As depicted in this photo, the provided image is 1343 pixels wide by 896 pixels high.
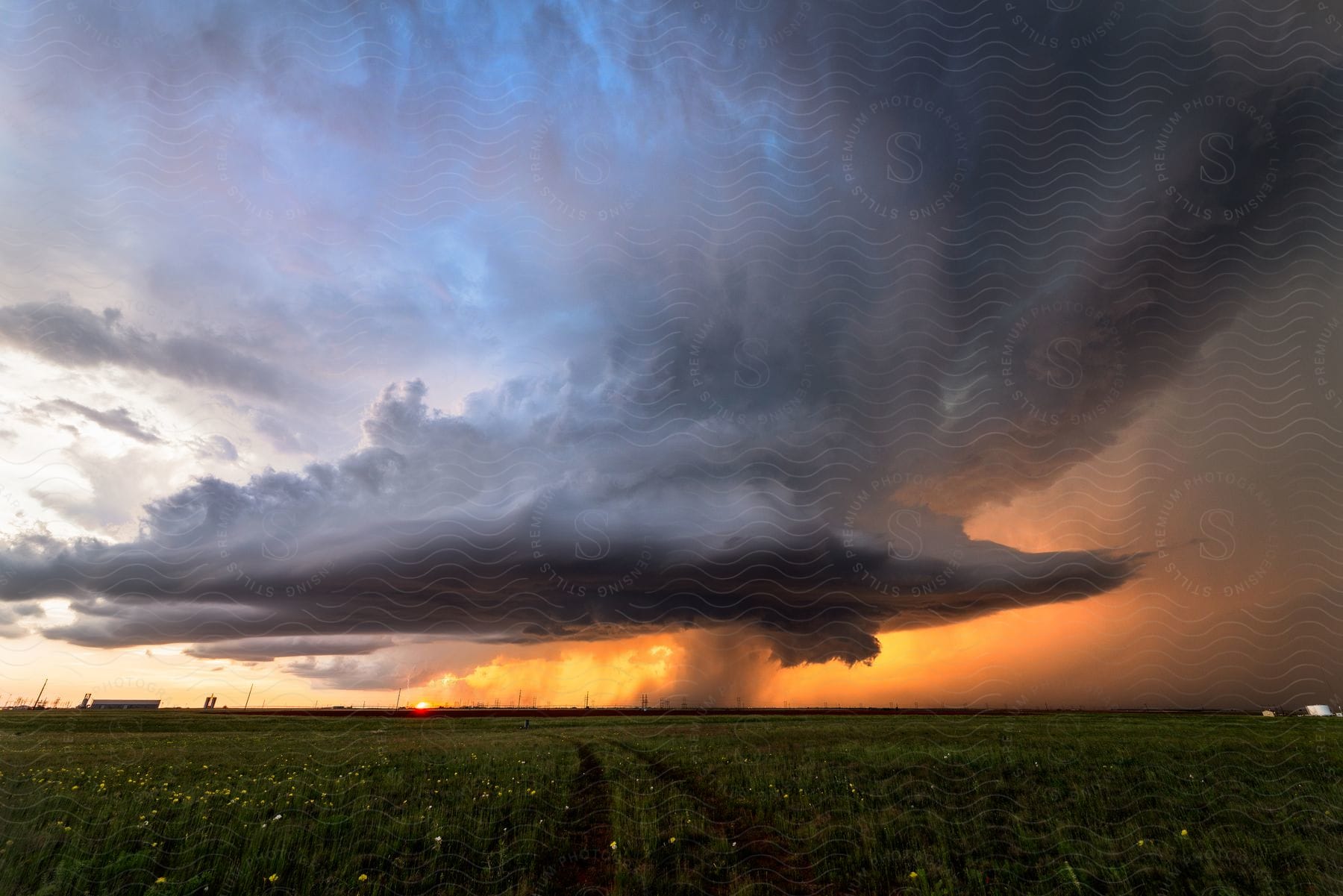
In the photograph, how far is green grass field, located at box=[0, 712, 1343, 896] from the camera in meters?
11.7

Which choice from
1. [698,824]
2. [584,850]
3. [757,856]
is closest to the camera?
[757,856]

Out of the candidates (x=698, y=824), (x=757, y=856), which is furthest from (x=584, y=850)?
(x=757, y=856)

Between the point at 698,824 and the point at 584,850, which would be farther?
the point at 698,824

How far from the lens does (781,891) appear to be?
37.4 ft

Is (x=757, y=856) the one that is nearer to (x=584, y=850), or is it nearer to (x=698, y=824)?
(x=698, y=824)

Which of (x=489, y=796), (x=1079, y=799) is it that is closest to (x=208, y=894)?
(x=489, y=796)

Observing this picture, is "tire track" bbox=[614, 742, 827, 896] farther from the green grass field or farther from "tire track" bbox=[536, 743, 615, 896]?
"tire track" bbox=[536, 743, 615, 896]

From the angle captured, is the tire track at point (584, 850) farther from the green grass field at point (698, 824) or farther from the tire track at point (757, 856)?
the tire track at point (757, 856)

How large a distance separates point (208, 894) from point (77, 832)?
4857 mm

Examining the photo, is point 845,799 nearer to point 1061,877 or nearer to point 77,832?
point 1061,877

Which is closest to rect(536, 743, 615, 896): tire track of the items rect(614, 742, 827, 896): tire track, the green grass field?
the green grass field

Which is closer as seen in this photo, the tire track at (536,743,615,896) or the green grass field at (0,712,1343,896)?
the tire track at (536,743,615,896)

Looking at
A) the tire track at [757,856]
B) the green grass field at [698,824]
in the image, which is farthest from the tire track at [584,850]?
the tire track at [757,856]

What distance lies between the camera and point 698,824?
14227 millimetres
